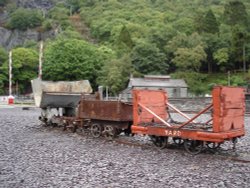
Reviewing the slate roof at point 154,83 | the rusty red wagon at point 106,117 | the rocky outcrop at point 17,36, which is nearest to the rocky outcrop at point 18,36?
the rocky outcrop at point 17,36

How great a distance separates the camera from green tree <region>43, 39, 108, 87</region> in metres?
75.9

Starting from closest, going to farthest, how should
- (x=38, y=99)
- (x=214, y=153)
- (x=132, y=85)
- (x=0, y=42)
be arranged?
(x=214, y=153) < (x=38, y=99) < (x=132, y=85) < (x=0, y=42)

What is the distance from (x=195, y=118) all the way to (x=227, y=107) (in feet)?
3.72

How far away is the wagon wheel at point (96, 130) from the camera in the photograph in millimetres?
15717

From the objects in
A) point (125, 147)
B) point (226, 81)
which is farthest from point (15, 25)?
point (125, 147)

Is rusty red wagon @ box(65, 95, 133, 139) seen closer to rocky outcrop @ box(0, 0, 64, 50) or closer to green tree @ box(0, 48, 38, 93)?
green tree @ box(0, 48, 38, 93)

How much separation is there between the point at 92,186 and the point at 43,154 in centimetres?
427

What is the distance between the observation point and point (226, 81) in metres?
74.9

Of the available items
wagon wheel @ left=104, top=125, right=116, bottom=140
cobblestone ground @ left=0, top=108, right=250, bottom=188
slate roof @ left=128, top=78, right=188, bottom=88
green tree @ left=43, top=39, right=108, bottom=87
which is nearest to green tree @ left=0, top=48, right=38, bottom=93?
green tree @ left=43, top=39, right=108, bottom=87

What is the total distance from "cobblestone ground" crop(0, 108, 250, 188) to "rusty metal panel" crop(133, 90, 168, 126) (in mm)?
1090

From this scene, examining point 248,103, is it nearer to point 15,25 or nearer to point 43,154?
point 43,154

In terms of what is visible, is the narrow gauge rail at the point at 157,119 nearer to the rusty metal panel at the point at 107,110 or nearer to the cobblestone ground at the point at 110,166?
the rusty metal panel at the point at 107,110

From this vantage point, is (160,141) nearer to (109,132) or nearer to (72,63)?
(109,132)

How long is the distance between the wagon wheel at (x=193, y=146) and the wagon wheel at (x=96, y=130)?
4.82 meters
